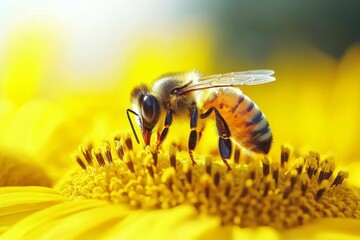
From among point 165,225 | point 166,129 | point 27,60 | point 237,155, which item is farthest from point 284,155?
point 27,60

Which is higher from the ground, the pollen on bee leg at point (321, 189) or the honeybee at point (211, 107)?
the honeybee at point (211, 107)

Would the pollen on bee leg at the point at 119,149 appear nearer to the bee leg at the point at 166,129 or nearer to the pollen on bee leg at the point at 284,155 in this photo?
the bee leg at the point at 166,129

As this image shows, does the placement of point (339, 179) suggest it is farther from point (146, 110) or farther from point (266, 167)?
point (146, 110)

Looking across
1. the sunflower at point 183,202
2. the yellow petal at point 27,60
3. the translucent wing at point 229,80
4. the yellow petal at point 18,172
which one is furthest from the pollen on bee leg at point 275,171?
the yellow petal at point 27,60

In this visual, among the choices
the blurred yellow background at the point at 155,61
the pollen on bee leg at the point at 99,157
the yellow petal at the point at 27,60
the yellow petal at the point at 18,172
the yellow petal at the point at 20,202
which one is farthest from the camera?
the yellow petal at the point at 27,60

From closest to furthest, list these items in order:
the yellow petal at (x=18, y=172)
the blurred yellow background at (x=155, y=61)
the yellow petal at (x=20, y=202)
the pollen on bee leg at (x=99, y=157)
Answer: the yellow petal at (x=20, y=202)
the pollen on bee leg at (x=99, y=157)
the yellow petal at (x=18, y=172)
the blurred yellow background at (x=155, y=61)

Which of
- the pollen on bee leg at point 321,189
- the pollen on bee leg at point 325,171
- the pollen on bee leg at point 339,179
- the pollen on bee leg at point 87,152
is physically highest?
the pollen on bee leg at point 87,152

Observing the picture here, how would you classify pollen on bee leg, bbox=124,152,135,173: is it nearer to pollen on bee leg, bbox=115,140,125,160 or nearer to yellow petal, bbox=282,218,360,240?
pollen on bee leg, bbox=115,140,125,160

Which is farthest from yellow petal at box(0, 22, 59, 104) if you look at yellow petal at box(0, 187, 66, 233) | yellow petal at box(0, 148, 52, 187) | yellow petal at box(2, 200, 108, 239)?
yellow petal at box(2, 200, 108, 239)
